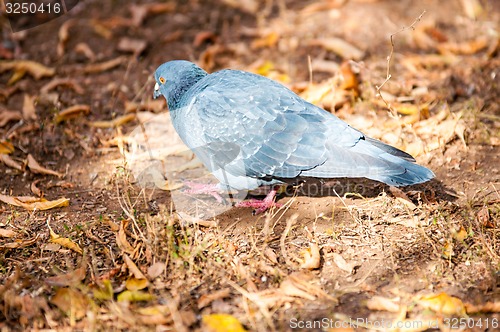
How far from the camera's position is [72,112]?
5.71 metres

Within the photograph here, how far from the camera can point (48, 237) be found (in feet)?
13.4

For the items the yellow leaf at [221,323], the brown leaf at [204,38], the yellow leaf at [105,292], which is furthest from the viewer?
the brown leaf at [204,38]

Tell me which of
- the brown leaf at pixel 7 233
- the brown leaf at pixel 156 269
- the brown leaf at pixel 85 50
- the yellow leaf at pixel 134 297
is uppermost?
the brown leaf at pixel 85 50

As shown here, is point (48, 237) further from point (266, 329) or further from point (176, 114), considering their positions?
point (266, 329)

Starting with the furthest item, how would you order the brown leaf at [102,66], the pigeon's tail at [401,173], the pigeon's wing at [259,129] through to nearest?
the brown leaf at [102,66] → the pigeon's wing at [259,129] → the pigeon's tail at [401,173]

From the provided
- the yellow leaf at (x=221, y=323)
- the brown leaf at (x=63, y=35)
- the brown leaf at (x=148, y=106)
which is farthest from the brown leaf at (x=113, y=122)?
the yellow leaf at (x=221, y=323)

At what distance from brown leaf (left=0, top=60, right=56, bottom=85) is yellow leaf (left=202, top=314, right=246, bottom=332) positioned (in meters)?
4.28

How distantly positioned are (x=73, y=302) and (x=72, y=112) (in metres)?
2.83

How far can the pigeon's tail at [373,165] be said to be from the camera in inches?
154

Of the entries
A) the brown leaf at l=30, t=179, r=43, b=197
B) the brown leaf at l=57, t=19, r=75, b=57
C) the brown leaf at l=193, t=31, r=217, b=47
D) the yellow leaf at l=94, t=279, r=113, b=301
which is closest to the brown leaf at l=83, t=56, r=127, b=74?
the brown leaf at l=57, t=19, r=75, b=57

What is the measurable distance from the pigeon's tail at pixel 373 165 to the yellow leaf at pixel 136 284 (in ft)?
4.65

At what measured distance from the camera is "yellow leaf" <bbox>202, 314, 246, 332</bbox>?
126 inches

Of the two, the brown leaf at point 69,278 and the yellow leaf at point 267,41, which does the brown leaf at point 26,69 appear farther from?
the brown leaf at point 69,278

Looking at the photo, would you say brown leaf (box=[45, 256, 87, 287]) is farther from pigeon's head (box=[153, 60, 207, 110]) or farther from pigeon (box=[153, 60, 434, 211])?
pigeon's head (box=[153, 60, 207, 110])
